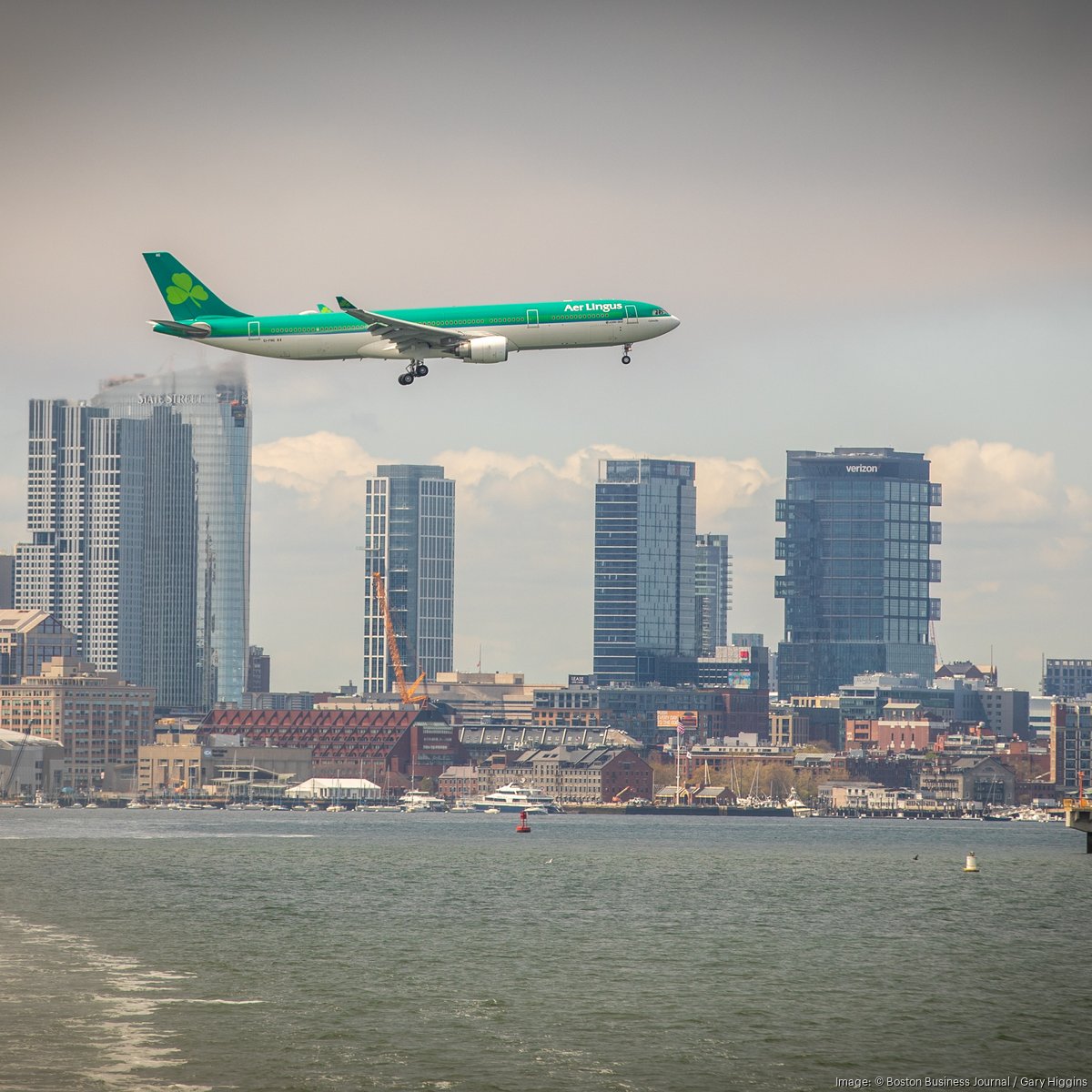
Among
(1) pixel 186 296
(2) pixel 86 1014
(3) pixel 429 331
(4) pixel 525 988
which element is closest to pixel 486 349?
(3) pixel 429 331

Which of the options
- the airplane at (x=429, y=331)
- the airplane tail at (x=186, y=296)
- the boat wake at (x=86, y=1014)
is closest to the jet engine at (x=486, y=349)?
the airplane at (x=429, y=331)

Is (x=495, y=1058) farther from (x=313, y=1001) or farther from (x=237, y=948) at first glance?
(x=237, y=948)

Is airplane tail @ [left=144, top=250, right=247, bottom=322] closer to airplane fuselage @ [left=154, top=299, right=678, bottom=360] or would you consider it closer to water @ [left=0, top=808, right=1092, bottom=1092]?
airplane fuselage @ [left=154, top=299, right=678, bottom=360]

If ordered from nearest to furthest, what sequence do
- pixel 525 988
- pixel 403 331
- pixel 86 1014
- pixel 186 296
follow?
pixel 86 1014 → pixel 525 988 → pixel 403 331 → pixel 186 296

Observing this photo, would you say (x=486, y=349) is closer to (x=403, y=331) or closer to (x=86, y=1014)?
A: (x=403, y=331)

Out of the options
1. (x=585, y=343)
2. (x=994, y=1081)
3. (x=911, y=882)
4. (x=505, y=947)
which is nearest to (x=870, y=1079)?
(x=994, y=1081)

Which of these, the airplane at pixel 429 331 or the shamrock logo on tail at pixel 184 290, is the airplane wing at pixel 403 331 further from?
the shamrock logo on tail at pixel 184 290

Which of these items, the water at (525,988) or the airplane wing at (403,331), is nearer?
the water at (525,988)
